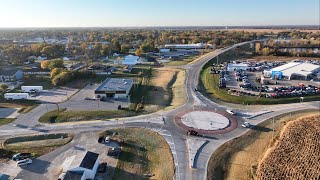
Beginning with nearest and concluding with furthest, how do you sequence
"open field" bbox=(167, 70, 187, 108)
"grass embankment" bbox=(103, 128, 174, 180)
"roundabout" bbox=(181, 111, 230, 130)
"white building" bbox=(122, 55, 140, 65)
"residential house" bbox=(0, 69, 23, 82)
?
"grass embankment" bbox=(103, 128, 174, 180)
"roundabout" bbox=(181, 111, 230, 130)
"open field" bbox=(167, 70, 187, 108)
"residential house" bbox=(0, 69, 23, 82)
"white building" bbox=(122, 55, 140, 65)

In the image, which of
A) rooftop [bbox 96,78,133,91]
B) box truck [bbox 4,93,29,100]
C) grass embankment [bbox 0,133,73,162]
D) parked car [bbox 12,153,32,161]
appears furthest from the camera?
box truck [bbox 4,93,29,100]

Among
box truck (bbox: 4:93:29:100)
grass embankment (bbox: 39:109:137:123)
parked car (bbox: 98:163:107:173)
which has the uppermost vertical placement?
box truck (bbox: 4:93:29:100)

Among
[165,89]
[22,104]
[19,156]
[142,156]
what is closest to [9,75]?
[22,104]

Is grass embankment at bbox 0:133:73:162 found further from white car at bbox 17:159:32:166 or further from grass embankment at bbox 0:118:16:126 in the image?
grass embankment at bbox 0:118:16:126

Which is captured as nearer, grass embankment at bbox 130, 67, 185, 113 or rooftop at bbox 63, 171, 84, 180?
rooftop at bbox 63, 171, 84, 180

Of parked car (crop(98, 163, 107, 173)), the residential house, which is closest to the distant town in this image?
the residential house

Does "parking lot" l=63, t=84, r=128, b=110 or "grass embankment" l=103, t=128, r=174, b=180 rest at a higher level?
"parking lot" l=63, t=84, r=128, b=110
